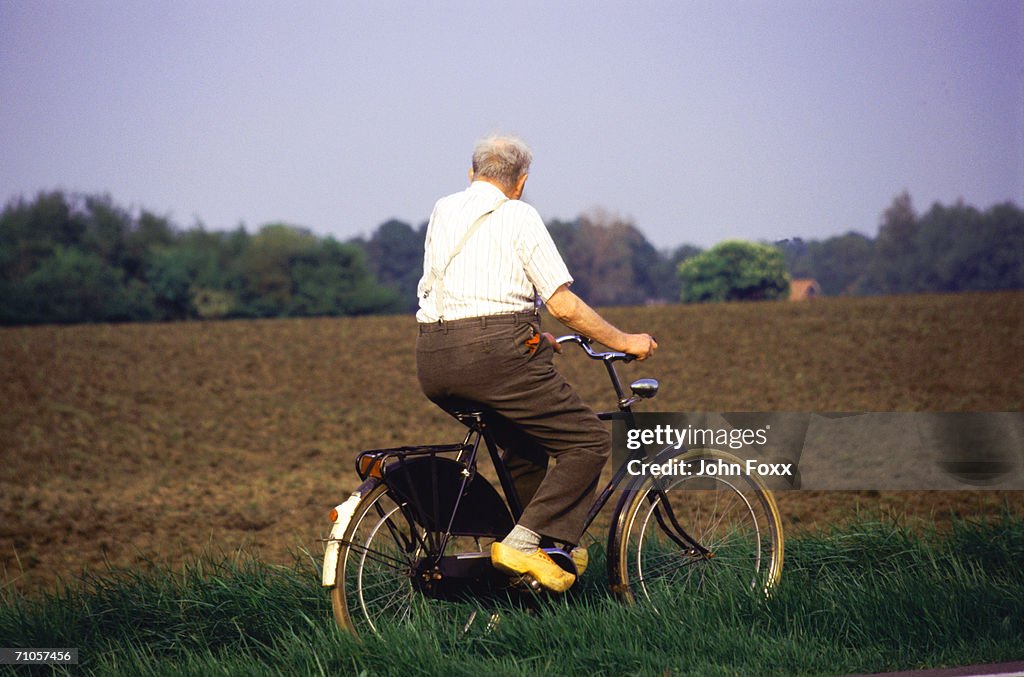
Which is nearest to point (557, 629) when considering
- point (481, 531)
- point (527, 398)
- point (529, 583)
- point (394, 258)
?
point (529, 583)

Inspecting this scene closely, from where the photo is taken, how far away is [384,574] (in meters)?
4.37

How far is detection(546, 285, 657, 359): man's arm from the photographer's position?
13.9ft

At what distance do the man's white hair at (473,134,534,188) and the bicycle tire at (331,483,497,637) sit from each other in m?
1.24

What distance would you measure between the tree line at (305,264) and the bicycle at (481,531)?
63.5ft

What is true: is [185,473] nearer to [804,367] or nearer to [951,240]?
[804,367]

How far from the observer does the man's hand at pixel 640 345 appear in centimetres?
448

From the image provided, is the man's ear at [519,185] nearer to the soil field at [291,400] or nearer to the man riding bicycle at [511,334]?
the man riding bicycle at [511,334]

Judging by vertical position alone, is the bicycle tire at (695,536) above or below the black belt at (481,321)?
below

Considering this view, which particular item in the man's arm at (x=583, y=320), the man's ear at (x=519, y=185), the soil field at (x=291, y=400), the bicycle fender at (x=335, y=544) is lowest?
the soil field at (x=291, y=400)

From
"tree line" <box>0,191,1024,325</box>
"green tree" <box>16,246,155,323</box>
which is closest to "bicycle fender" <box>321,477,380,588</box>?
"tree line" <box>0,191,1024,325</box>

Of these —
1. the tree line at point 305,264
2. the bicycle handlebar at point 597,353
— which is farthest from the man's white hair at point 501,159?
the tree line at point 305,264

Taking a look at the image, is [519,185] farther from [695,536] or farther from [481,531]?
[695,536]

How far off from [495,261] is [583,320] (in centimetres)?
40

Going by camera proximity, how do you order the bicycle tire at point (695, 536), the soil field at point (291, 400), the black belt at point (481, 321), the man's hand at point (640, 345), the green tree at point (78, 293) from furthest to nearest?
the green tree at point (78, 293) < the soil field at point (291, 400) < the bicycle tire at point (695, 536) < the man's hand at point (640, 345) < the black belt at point (481, 321)
